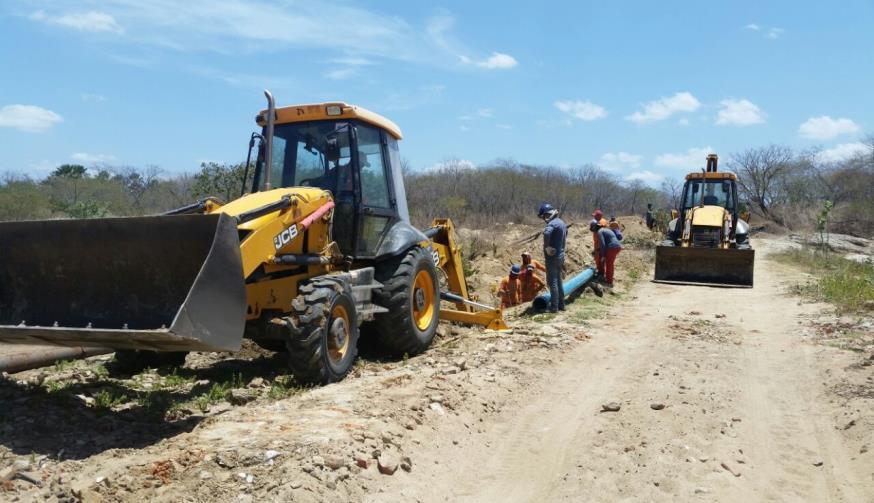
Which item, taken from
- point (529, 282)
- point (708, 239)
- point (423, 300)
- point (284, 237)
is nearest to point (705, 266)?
point (708, 239)

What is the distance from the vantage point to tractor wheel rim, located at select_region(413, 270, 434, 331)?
775 cm

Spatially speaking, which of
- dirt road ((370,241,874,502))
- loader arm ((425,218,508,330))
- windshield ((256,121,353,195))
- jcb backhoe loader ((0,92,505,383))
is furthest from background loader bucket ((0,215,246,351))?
loader arm ((425,218,508,330))

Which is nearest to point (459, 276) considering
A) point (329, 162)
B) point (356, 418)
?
point (329, 162)

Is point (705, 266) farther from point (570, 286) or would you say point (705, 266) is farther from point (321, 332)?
point (321, 332)

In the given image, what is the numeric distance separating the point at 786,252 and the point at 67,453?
78.5 ft

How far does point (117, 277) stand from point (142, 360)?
1.74 m

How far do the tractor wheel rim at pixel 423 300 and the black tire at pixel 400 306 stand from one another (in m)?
0.05

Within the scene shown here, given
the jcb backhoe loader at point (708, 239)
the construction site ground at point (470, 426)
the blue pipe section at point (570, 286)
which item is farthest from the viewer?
the jcb backhoe loader at point (708, 239)

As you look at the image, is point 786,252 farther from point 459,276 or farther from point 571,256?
point 459,276

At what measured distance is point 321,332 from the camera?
5.70 meters

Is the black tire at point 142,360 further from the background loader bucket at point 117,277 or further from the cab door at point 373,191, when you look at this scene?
the cab door at point 373,191

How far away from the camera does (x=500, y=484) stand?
4480 mm

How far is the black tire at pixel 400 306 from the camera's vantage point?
7.16 m

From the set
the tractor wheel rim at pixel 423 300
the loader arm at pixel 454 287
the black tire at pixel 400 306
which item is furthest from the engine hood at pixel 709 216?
the black tire at pixel 400 306
